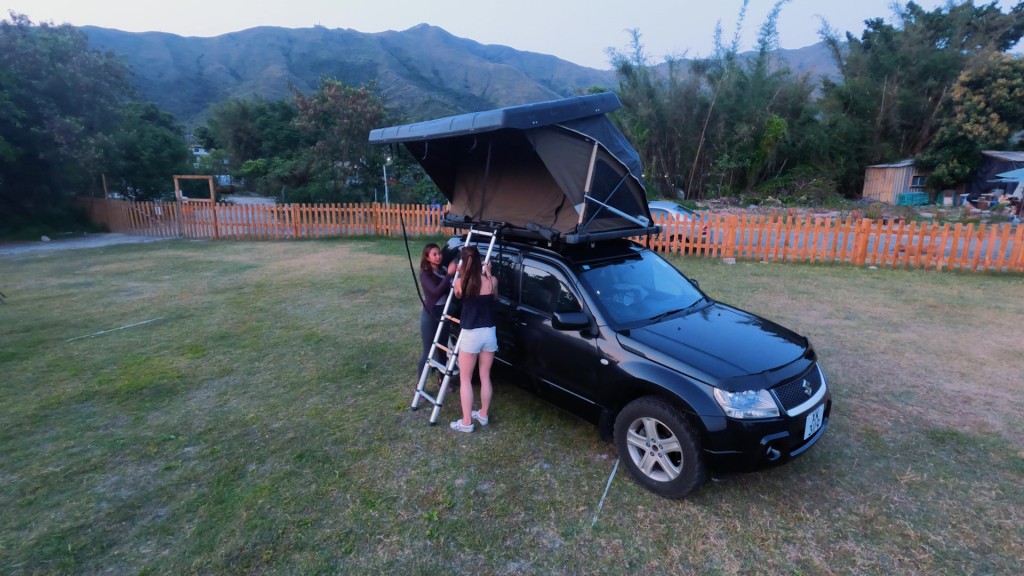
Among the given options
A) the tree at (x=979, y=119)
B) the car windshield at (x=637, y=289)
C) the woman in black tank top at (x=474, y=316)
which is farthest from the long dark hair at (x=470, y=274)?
the tree at (x=979, y=119)

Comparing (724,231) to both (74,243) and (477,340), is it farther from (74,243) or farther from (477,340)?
(74,243)

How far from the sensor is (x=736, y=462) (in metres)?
2.95

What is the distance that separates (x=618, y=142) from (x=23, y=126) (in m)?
18.4

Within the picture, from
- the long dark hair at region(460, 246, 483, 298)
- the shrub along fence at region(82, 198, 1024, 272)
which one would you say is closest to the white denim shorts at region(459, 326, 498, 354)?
the long dark hair at region(460, 246, 483, 298)

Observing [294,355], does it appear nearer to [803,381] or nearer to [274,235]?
[803,381]

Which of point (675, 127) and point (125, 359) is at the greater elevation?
point (675, 127)

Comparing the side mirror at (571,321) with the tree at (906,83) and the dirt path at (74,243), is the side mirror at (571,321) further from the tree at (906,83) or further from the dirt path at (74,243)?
the tree at (906,83)

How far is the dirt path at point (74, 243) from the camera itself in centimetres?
1394

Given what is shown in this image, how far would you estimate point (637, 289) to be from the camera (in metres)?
4.07

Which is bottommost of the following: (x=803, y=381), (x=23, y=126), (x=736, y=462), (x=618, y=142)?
(x=736, y=462)

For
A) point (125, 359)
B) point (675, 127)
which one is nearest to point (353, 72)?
point (675, 127)

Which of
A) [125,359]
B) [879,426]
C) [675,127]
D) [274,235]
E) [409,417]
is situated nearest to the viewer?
[879,426]

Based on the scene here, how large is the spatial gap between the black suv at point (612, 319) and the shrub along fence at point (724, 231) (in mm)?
2836

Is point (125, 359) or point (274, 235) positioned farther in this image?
point (274, 235)
